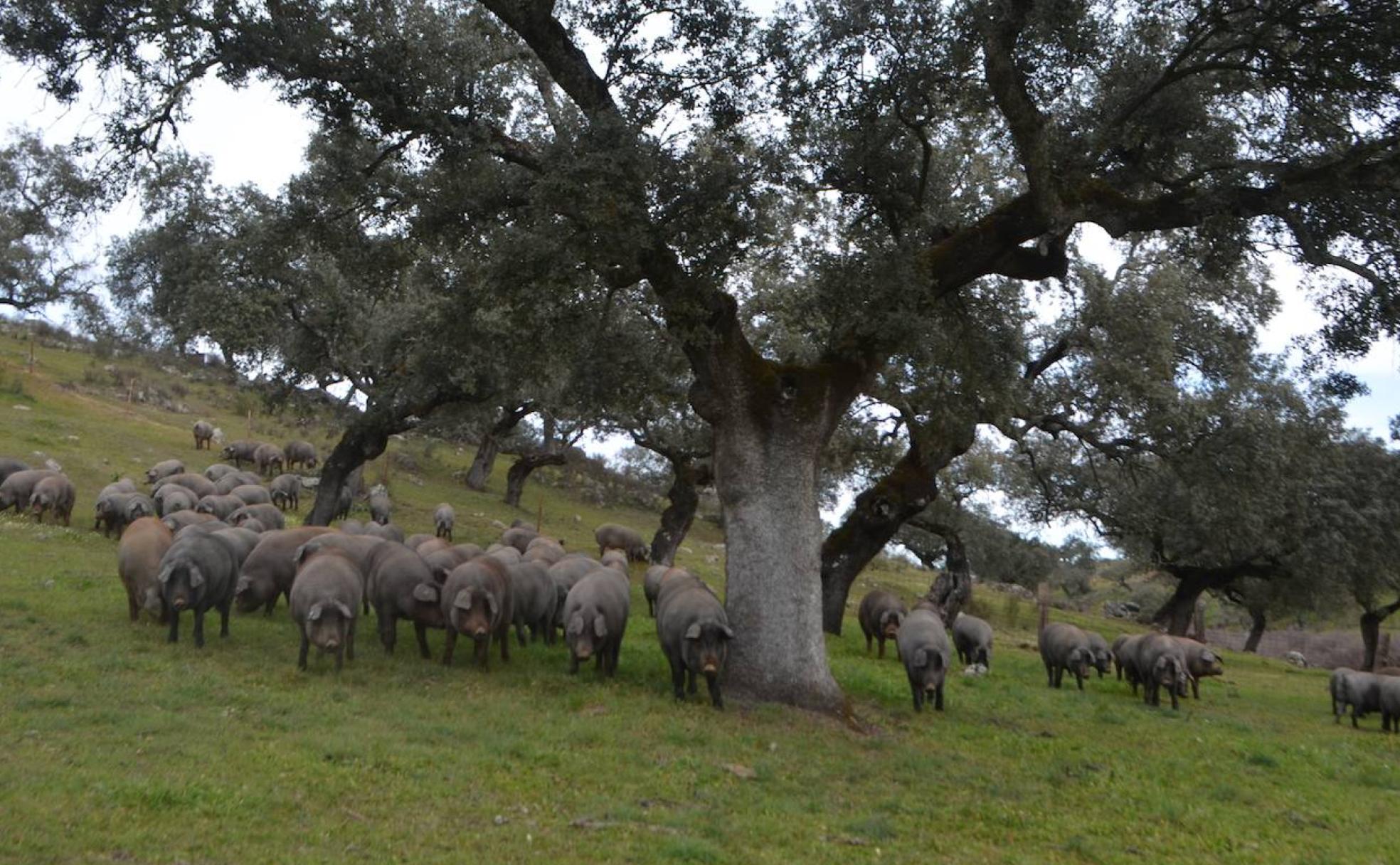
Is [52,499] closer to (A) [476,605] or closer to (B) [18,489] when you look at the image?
(B) [18,489]

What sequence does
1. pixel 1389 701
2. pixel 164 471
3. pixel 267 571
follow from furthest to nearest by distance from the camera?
pixel 164 471
pixel 1389 701
pixel 267 571

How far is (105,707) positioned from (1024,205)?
1230cm

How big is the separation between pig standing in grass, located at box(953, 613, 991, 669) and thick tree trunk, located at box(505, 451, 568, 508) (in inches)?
878

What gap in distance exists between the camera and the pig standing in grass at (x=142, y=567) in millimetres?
14764

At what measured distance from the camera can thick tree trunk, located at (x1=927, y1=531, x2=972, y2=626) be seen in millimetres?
28177

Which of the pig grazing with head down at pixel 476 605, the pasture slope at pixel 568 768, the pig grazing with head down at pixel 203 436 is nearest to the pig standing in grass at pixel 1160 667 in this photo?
the pasture slope at pixel 568 768

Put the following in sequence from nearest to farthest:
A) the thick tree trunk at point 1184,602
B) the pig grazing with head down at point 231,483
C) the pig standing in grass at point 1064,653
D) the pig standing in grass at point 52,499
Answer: the pig standing in grass at point 1064,653, the pig standing in grass at point 52,499, the pig grazing with head down at point 231,483, the thick tree trunk at point 1184,602

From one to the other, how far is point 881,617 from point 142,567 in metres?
13.9

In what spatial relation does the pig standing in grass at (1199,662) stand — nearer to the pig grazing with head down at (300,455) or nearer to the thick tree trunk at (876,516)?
the thick tree trunk at (876,516)

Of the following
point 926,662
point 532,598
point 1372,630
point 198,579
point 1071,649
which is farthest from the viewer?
point 1372,630

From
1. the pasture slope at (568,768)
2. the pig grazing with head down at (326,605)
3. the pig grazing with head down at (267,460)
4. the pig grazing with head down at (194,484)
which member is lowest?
the pasture slope at (568,768)

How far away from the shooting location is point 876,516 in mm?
22453

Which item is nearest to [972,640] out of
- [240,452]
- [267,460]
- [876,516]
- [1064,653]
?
[1064,653]

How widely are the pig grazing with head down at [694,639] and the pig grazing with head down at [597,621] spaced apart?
703 millimetres
